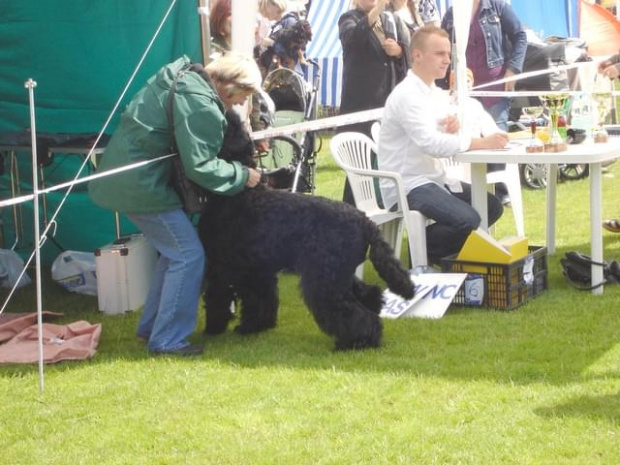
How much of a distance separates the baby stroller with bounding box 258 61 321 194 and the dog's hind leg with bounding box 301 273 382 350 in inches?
92.1

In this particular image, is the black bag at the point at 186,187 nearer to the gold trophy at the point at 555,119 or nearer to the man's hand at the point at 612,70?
the gold trophy at the point at 555,119

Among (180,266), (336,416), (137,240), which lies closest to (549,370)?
(336,416)

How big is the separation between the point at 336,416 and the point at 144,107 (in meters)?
1.84

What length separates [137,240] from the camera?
6.68 metres

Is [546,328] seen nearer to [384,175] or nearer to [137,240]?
[384,175]

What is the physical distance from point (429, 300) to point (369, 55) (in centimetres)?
338

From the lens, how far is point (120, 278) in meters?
6.46

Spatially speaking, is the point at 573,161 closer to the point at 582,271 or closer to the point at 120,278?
the point at 582,271

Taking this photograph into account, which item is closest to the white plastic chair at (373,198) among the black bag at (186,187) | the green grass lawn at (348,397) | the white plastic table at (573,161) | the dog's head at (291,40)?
the white plastic table at (573,161)

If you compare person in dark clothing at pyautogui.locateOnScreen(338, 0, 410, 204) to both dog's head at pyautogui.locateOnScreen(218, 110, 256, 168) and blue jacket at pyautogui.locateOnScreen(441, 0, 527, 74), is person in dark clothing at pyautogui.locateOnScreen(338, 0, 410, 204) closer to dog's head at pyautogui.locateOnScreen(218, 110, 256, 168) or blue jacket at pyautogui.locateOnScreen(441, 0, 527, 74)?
blue jacket at pyautogui.locateOnScreen(441, 0, 527, 74)

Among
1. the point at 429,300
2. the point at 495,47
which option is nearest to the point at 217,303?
the point at 429,300

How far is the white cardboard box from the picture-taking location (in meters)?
6.47

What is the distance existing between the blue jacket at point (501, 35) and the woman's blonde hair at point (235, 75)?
13.4 feet

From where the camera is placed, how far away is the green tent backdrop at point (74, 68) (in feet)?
22.5
